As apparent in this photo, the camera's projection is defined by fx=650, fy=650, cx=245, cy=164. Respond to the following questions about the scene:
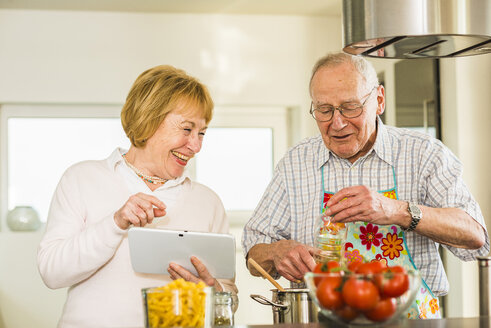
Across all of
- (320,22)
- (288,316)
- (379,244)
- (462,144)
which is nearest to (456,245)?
(379,244)

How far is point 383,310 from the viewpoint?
4.01 ft

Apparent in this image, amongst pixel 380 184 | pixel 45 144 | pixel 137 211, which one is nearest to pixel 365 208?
pixel 380 184

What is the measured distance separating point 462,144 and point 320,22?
184cm

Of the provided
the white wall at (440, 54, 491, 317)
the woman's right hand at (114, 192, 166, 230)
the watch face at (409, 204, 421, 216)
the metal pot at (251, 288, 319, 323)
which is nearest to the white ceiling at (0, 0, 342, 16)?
the white wall at (440, 54, 491, 317)

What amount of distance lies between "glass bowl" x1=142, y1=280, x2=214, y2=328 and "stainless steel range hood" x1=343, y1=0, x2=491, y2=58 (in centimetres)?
74

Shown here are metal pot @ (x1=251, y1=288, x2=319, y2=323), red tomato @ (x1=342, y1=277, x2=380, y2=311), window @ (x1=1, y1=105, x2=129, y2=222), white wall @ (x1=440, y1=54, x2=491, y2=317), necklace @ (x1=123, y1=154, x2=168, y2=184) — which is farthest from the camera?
window @ (x1=1, y1=105, x2=129, y2=222)

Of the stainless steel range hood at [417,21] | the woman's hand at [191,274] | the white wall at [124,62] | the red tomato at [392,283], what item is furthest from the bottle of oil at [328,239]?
the white wall at [124,62]

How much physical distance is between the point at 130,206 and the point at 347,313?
842mm

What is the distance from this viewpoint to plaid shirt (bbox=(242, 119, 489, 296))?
209cm

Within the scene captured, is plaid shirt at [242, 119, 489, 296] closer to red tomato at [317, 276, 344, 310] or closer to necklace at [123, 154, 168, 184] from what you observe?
necklace at [123, 154, 168, 184]

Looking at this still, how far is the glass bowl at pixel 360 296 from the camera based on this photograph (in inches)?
47.1

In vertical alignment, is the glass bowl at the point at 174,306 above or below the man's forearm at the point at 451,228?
below

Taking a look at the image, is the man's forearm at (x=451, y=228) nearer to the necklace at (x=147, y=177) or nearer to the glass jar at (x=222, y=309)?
the glass jar at (x=222, y=309)

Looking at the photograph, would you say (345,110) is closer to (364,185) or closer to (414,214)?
(364,185)
